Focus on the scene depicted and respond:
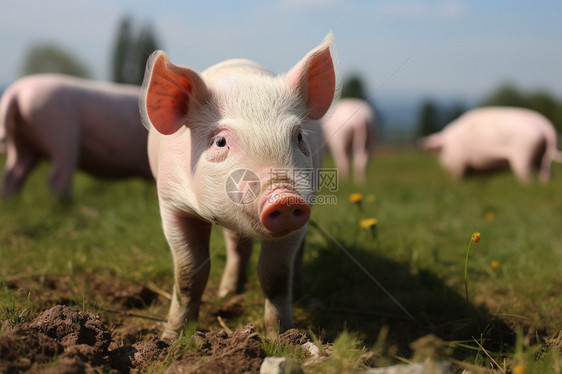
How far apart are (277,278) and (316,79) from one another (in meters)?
1.04

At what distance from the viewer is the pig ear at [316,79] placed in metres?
2.52

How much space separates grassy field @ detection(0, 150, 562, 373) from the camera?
265 centimetres

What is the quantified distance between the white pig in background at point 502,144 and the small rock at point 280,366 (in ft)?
29.7

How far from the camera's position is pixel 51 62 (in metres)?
26.4

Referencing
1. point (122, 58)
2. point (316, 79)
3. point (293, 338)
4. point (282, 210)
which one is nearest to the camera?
point (282, 210)

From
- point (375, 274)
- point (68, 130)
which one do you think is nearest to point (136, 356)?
point (375, 274)

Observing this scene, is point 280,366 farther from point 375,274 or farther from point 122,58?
point 122,58

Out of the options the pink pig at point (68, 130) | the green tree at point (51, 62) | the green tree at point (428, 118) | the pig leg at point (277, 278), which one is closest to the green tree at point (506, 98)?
the green tree at point (428, 118)

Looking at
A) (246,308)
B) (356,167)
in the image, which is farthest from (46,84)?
(356,167)

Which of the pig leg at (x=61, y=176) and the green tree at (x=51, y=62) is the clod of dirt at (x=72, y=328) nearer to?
the pig leg at (x=61, y=176)

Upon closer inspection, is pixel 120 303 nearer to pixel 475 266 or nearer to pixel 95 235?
pixel 95 235

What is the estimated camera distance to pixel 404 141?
45.8 m

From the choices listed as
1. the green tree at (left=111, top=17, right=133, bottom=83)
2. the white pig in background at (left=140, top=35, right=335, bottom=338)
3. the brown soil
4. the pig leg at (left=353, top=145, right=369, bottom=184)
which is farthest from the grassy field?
the pig leg at (left=353, top=145, right=369, bottom=184)

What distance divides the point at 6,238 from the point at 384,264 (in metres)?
3.17
